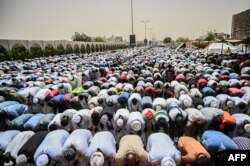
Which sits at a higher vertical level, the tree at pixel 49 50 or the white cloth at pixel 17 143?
the tree at pixel 49 50

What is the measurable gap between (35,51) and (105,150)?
34581 mm

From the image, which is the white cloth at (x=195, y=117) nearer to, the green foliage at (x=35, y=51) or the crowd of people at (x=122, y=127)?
the crowd of people at (x=122, y=127)

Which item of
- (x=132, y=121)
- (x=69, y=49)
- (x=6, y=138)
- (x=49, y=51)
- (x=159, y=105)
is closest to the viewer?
(x=6, y=138)

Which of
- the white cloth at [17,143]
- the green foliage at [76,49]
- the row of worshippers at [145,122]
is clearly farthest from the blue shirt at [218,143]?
the green foliage at [76,49]

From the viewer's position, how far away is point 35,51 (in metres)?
37.9

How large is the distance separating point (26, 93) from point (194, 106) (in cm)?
772

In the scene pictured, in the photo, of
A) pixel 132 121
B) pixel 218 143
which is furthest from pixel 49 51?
pixel 218 143

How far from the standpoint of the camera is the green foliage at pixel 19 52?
3231cm

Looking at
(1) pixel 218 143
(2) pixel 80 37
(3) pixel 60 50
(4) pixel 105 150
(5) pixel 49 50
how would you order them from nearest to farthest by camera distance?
(4) pixel 105 150
(1) pixel 218 143
(5) pixel 49 50
(3) pixel 60 50
(2) pixel 80 37

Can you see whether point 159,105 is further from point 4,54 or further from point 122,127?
point 4,54

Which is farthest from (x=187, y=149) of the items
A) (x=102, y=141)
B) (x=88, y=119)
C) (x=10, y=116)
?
(x=10, y=116)

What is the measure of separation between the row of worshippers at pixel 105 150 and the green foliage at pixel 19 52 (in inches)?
1092

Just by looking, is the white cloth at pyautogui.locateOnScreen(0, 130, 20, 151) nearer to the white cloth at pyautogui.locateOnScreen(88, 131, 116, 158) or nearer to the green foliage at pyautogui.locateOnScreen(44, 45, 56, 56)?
the white cloth at pyautogui.locateOnScreen(88, 131, 116, 158)

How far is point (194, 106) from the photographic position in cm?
999
